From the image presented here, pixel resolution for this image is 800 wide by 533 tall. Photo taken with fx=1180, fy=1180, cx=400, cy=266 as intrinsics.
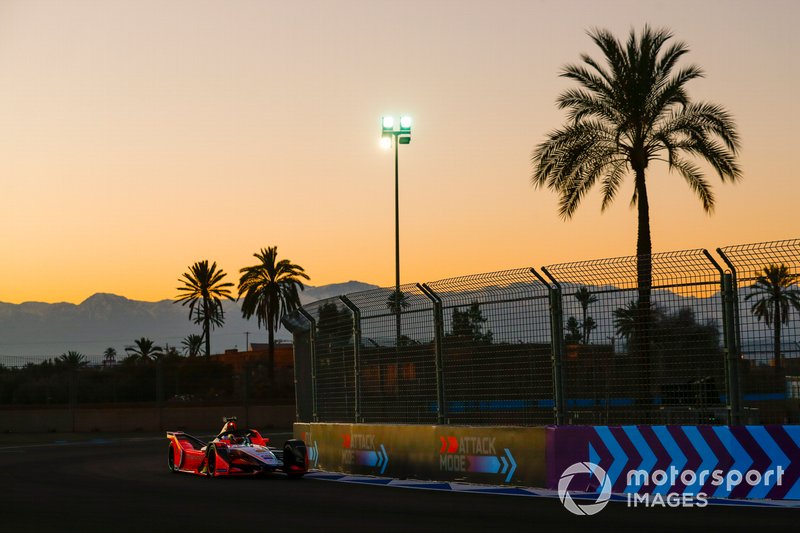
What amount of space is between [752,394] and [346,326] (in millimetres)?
8379

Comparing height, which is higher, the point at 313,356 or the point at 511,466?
the point at 313,356

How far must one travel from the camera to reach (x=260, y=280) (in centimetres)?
7094

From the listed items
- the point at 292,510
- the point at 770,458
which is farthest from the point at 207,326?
the point at 770,458

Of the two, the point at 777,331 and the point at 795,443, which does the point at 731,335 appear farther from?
the point at 795,443

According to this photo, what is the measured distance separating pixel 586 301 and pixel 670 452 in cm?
222

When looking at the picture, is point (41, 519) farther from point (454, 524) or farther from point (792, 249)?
point (792, 249)

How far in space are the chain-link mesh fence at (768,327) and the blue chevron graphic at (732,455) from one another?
40 centimetres

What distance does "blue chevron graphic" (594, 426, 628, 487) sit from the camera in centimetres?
1561

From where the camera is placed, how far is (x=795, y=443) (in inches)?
556

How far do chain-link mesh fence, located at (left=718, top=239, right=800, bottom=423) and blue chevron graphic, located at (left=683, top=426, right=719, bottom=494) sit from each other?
2.11ft

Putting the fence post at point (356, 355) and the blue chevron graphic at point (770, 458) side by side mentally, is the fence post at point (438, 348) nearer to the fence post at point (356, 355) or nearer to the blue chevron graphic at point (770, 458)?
the fence post at point (356, 355)

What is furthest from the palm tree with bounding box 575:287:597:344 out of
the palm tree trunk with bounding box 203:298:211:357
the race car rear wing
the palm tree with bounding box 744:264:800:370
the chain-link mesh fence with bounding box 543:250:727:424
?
the palm tree trunk with bounding box 203:298:211:357

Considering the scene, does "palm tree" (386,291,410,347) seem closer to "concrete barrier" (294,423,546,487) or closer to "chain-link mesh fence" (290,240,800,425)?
"chain-link mesh fence" (290,240,800,425)

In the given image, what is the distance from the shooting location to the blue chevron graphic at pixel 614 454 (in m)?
15.6
